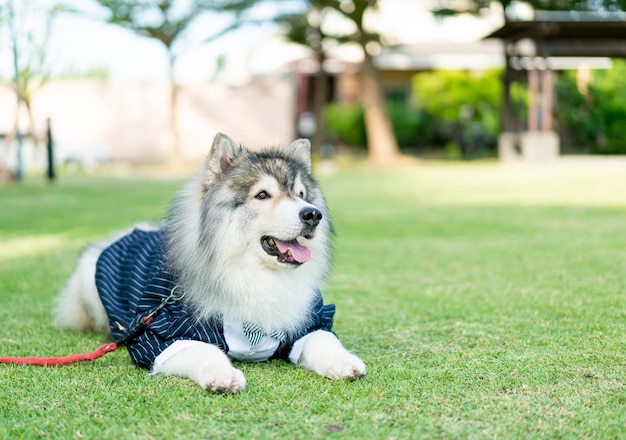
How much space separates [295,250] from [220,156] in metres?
0.60

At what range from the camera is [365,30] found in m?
22.9

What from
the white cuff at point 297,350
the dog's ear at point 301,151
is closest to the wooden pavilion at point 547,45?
the dog's ear at point 301,151

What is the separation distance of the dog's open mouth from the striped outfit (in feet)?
1.13

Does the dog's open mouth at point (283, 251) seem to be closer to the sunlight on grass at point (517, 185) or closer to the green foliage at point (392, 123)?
the sunlight on grass at point (517, 185)

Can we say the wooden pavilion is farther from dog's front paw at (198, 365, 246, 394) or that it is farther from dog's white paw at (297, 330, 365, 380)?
dog's front paw at (198, 365, 246, 394)

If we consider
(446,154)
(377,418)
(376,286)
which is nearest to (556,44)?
(446,154)

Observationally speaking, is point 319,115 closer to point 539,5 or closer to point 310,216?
point 539,5

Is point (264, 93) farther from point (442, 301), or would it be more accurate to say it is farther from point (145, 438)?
point (145, 438)

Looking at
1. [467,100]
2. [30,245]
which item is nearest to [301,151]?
[30,245]

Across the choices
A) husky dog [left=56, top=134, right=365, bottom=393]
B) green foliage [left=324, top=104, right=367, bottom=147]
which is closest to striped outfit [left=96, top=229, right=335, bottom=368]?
husky dog [left=56, top=134, right=365, bottom=393]

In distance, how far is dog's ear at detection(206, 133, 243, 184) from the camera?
3705 mm

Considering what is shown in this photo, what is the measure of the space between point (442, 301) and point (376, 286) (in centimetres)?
74

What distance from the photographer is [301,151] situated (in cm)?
404

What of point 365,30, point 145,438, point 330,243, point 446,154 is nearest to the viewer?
point 145,438
